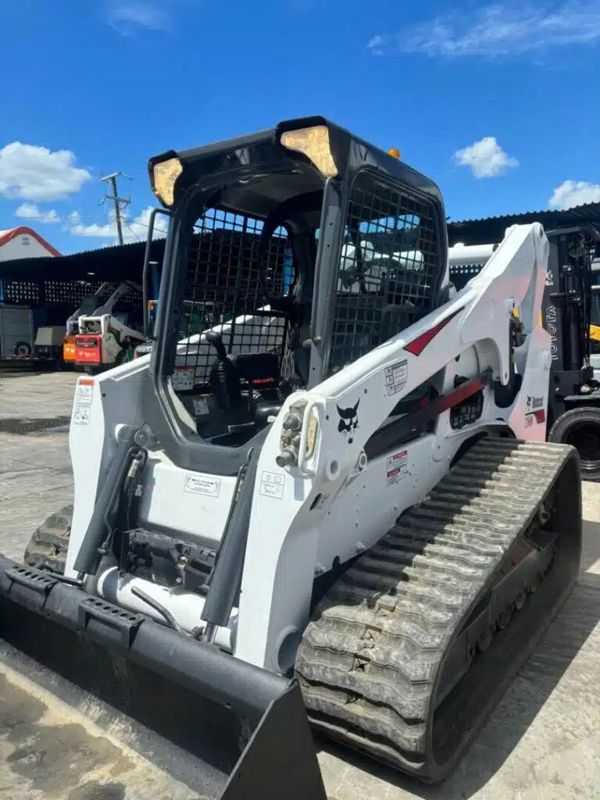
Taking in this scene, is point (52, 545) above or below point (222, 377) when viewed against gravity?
below

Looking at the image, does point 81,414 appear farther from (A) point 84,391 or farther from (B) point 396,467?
(B) point 396,467

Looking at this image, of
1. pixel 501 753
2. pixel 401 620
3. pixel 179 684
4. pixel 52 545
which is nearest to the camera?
pixel 179 684

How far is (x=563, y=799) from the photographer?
7.75ft

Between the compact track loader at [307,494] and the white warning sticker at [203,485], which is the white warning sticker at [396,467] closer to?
the compact track loader at [307,494]

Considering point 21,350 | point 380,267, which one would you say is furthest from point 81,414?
point 21,350

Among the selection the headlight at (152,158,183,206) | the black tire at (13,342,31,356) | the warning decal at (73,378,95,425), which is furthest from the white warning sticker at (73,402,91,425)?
the black tire at (13,342,31,356)

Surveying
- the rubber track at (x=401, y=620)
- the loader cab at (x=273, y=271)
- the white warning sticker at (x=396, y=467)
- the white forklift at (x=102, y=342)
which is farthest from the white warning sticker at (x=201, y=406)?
the white forklift at (x=102, y=342)

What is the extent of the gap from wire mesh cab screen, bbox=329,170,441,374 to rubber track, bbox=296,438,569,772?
32.8 inches

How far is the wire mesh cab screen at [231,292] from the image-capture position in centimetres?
365

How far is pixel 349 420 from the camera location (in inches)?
102

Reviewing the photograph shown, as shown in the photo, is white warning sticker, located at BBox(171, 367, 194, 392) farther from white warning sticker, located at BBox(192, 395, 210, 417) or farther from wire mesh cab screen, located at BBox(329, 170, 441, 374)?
wire mesh cab screen, located at BBox(329, 170, 441, 374)

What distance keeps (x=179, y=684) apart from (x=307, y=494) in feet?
2.46

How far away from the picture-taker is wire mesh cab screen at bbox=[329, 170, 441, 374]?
10.00 feet

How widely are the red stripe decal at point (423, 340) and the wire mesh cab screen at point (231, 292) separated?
109 cm
